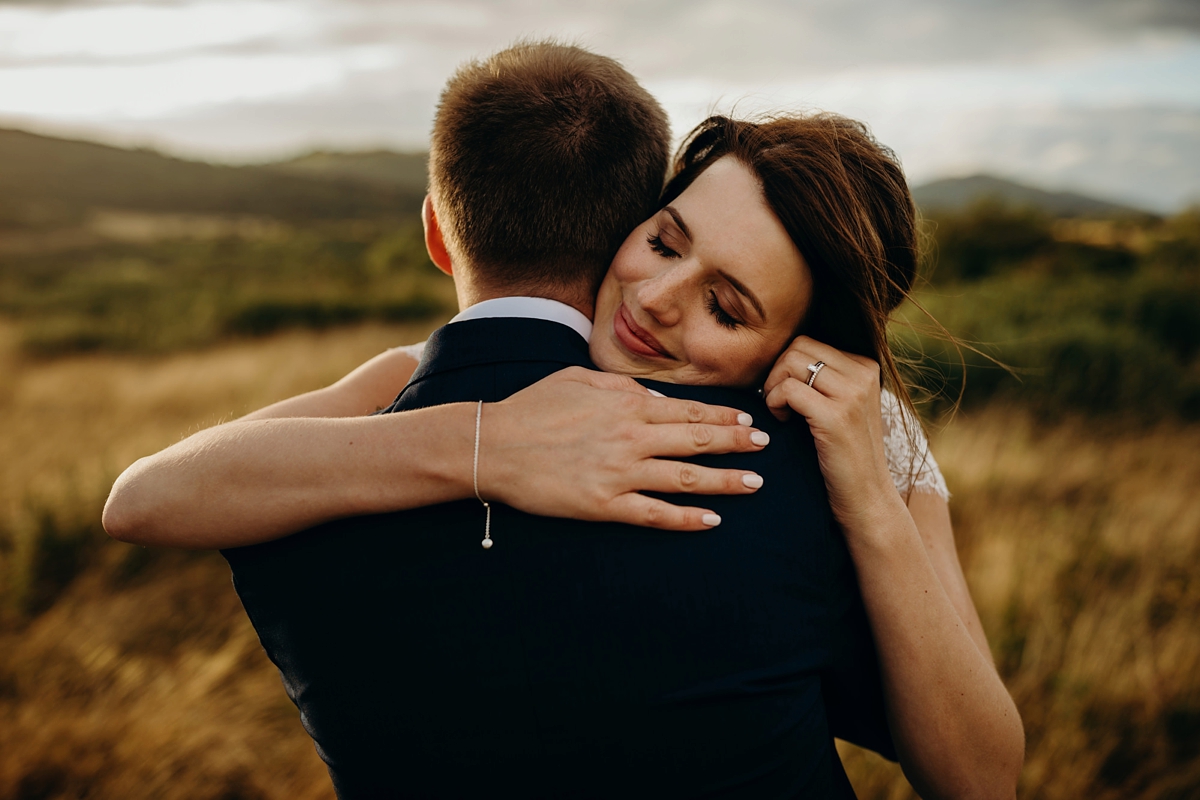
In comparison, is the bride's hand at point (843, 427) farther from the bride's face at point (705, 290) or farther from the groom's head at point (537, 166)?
the groom's head at point (537, 166)

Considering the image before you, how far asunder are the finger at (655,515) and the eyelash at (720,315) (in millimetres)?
578

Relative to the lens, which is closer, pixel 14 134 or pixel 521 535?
pixel 521 535

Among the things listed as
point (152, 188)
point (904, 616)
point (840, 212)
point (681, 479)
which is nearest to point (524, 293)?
point (681, 479)

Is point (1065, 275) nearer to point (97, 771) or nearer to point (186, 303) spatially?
point (97, 771)

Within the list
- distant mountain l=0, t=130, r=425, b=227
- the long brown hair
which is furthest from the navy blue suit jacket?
distant mountain l=0, t=130, r=425, b=227

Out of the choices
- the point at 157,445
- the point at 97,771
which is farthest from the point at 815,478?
the point at 157,445

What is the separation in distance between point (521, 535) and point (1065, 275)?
52.0 ft

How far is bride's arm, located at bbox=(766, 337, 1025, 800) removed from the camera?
1406 mm

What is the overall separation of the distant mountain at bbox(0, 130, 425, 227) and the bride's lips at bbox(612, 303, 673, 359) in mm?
41360

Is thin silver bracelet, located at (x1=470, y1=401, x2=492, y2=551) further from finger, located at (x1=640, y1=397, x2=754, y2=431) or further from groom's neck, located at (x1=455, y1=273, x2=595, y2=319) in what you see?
groom's neck, located at (x1=455, y1=273, x2=595, y2=319)

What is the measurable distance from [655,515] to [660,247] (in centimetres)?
73

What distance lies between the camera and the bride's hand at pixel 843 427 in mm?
1397

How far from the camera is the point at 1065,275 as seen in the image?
1387 centimetres

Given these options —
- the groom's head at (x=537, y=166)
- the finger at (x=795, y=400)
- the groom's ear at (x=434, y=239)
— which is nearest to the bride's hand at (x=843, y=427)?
the finger at (x=795, y=400)
